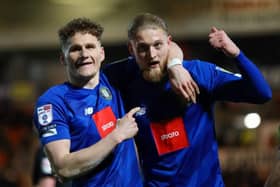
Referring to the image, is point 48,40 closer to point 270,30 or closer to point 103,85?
point 270,30

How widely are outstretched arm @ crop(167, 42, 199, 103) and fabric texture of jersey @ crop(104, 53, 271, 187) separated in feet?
0.27

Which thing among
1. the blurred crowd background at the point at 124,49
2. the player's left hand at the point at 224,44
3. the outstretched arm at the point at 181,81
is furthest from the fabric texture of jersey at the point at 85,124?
the blurred crowd background at the point at 124,49

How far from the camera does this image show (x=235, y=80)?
177 inches

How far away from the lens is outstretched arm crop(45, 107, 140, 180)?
4.25m

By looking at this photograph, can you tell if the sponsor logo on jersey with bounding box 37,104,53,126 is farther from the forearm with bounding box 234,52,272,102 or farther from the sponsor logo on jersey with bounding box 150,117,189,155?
the forearm with bounding box 234,52,272,102

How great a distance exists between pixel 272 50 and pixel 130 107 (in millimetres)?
8480

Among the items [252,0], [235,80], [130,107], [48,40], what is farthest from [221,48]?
[48,40]

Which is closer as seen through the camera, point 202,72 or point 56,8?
point 202,72

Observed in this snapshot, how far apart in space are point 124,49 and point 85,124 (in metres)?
8.91

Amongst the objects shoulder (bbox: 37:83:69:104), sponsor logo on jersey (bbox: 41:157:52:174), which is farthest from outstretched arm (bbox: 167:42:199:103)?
sponsor logo on jersey (bbox: 41:157:52:174)

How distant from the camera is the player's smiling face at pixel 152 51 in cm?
449

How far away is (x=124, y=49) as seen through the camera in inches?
524

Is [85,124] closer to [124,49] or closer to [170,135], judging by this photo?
[170,135]

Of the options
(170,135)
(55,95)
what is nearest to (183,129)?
(170,135)
